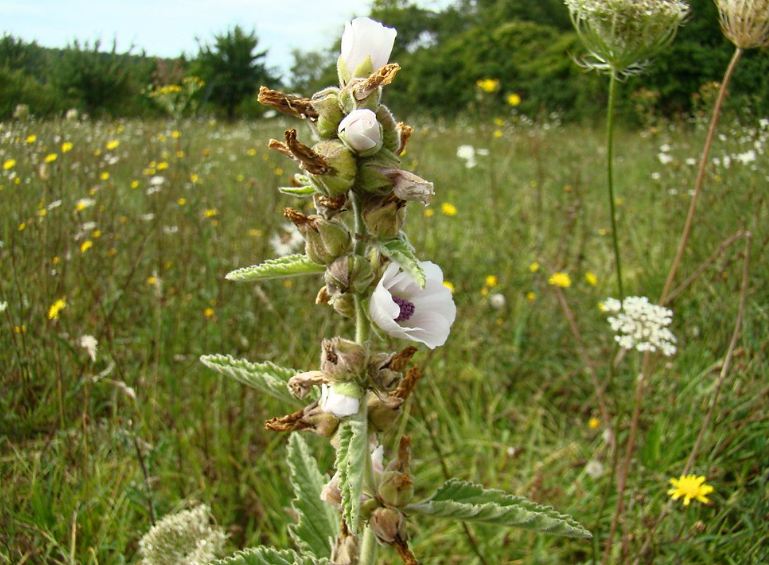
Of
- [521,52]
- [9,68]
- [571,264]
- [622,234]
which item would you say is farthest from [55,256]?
[521,52]

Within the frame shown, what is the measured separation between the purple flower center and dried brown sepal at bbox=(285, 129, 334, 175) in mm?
251

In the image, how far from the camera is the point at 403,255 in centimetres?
90

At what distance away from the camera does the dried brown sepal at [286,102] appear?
949 millimetres

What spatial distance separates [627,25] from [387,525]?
137cm

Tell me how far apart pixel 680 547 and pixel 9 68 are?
3534 mm

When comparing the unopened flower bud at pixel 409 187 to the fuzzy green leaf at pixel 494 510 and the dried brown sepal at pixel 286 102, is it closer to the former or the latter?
the dried brown sepal at pixel 286 102

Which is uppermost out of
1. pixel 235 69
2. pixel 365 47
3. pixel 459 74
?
pixel 365 47

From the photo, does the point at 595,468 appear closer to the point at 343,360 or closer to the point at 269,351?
the point at 269,351

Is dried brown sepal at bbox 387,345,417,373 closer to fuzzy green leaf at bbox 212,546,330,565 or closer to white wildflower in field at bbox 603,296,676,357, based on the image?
fuzzy green leaf at bbox 212,546,330,565

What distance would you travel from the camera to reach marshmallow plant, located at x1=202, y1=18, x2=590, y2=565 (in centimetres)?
90

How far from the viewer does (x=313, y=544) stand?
1236 millimetres

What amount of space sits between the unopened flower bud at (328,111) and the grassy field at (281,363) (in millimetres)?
1165

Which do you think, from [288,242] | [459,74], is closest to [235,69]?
[288,242]

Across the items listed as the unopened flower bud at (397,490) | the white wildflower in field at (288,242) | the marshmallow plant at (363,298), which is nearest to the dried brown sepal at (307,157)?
the marshmallow plant at (363,298)
